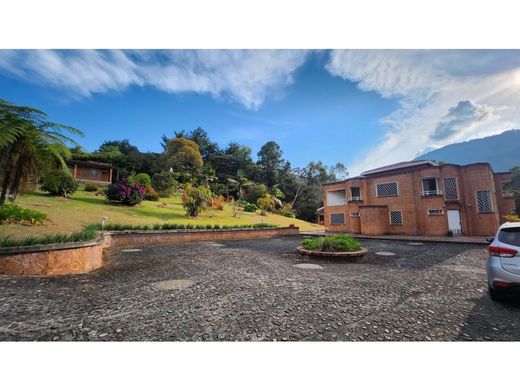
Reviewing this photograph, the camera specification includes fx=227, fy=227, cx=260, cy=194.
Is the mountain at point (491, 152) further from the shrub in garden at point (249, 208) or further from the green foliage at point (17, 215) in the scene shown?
the green foliage at point (17, 215)

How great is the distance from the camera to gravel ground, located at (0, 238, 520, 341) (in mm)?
2631

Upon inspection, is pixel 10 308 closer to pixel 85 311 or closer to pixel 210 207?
pixel 85 311

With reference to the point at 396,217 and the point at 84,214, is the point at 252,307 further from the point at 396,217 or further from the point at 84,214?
the point at 396,217

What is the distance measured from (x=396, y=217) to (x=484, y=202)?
243 inches

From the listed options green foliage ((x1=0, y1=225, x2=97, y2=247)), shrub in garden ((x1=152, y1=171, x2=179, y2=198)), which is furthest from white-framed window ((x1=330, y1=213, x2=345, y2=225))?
green foliage ((x1=0, y1=225, x2=97, y2=247))

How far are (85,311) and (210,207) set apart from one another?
23600mm

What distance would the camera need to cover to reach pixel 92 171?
88.3ft

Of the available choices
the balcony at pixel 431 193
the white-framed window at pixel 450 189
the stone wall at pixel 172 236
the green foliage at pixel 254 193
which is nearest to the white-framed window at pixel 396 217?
the balcony at pixel 431 193

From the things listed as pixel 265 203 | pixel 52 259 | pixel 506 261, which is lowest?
pixel 52 259

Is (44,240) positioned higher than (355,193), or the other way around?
(355,193)

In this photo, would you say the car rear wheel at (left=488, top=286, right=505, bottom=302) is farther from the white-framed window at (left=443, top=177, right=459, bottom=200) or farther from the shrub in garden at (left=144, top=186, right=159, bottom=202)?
the shrub in garden at (left=144, top=186, right=159, bottom=202)

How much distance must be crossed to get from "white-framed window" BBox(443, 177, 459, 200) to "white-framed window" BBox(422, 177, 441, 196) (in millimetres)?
953

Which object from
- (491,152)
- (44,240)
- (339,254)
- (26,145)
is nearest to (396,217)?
(339,254)

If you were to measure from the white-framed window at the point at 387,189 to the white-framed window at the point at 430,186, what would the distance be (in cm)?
197
